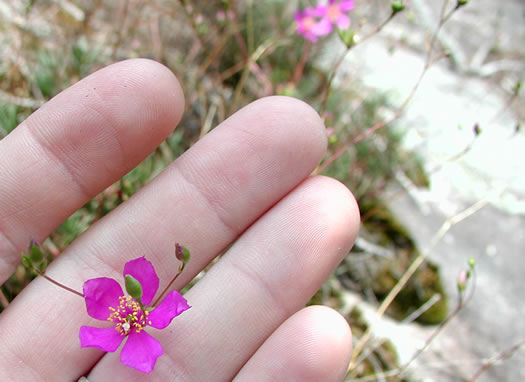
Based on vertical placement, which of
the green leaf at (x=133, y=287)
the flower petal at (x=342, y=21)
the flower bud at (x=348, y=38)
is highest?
the flower bud at (x=348, y=38)

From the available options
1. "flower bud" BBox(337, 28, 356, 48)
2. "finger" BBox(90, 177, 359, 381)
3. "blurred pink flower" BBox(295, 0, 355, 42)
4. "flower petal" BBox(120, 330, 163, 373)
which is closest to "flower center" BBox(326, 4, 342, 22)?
"blurred pink flower" BBox(295, 0, 355, 42)

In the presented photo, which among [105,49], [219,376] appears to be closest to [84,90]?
[219,376]

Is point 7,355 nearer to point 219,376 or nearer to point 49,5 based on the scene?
point 219,376

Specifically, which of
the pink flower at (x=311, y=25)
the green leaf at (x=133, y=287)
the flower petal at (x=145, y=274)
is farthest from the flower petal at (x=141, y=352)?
the pink flower at (x=311, y=25)

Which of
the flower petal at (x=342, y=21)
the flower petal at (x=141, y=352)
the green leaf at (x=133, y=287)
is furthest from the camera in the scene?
the flower petal at (x=342, y=21)

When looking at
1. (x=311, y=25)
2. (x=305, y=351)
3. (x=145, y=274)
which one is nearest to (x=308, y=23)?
(x=311, y=25)

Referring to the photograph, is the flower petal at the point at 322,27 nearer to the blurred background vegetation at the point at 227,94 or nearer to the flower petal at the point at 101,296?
the blurred background vegetation at the point at 227,94
